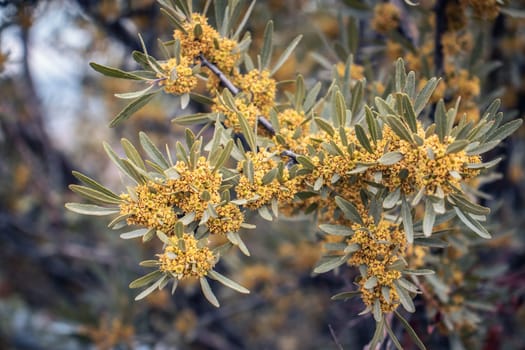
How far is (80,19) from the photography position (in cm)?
253

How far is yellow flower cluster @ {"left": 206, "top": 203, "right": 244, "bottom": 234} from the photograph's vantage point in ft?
3.42

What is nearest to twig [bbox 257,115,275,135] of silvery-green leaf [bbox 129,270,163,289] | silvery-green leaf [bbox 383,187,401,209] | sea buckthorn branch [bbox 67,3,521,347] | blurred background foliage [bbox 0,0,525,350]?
sea buckthorn branch [bbox 67,3,521,347]

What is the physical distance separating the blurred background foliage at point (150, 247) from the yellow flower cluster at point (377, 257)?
25.1 inches

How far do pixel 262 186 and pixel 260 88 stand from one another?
297 mm

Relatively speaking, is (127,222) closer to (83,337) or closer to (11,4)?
(11,4)

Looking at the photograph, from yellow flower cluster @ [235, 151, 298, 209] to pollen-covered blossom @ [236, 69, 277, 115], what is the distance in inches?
7.7

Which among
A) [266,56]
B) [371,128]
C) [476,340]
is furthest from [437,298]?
[266,56]

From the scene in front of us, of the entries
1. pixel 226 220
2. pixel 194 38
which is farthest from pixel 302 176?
pixel 194 38

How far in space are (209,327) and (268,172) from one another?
2214 mm

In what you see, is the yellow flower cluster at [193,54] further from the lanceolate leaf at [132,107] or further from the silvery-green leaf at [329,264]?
the silvery-green leaf at [329,264]

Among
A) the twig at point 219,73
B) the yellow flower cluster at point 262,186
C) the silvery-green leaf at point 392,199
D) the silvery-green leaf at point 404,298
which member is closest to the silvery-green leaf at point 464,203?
the silvery-green leaf at point 392,199

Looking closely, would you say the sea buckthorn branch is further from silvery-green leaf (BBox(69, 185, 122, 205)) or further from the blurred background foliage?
the blurred background foliage

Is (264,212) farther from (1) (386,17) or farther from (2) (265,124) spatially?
(1) (386,17)

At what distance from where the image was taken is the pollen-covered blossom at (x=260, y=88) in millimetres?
1229
